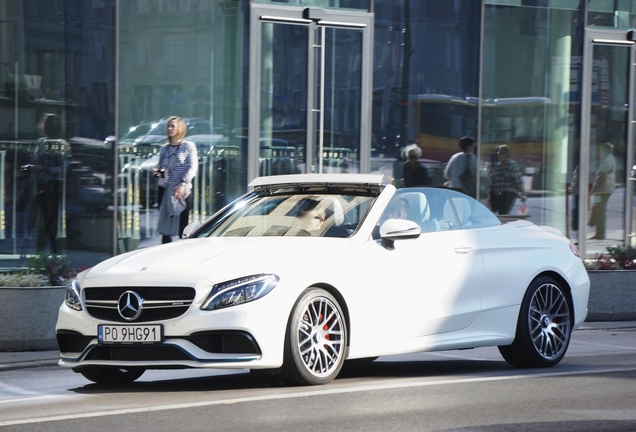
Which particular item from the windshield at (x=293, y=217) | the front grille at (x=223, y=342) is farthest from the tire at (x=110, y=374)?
the windshield at (x=293, y=217)

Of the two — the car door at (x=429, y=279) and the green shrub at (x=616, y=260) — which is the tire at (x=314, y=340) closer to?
the car door at (x=429, y=279)

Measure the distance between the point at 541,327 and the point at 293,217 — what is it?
2.25m

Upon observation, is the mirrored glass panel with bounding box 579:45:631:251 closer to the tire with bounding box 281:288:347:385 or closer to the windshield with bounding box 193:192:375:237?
the windshield with bounding box 193:192:375:237

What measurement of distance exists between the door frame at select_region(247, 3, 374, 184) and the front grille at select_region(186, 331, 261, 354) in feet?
29.9

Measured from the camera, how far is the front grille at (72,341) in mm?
8102

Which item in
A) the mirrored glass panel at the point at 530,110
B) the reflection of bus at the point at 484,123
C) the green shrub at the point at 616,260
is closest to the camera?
the green shrub at the point at 616,260

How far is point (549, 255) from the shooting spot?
9953mm

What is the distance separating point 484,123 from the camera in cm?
1862

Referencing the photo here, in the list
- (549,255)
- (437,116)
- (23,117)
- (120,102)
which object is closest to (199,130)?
(120,102)

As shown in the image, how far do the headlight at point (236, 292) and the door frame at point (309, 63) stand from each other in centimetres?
905

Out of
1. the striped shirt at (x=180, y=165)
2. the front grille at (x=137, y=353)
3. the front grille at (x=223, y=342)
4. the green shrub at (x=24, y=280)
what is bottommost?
the green shrub at (x=24, y=280)

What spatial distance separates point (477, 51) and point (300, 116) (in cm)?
319

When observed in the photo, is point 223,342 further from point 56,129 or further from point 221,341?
point 56,129

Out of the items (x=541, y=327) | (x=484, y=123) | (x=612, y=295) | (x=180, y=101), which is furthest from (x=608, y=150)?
(x=541, y=327)
